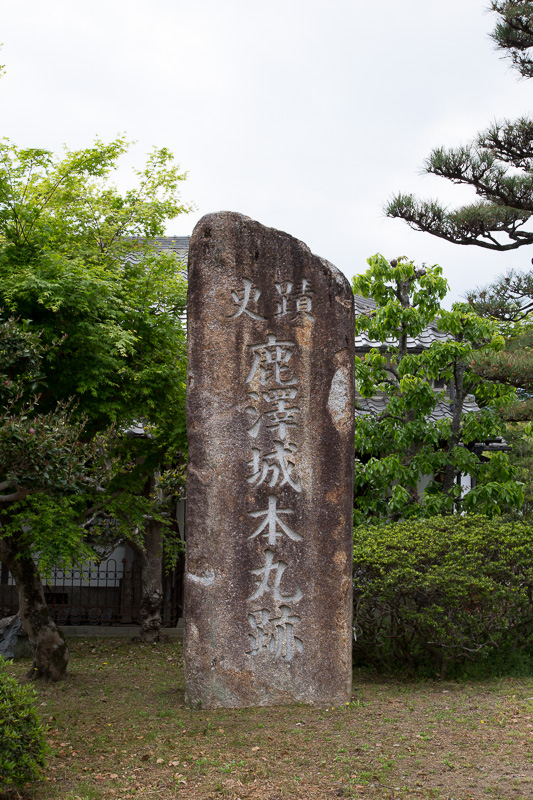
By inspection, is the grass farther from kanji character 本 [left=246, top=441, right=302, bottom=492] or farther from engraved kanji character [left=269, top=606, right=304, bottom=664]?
kanji character 本 [left=246, top=441, right=302, bottom=492]

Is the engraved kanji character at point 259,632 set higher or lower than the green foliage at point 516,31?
lower

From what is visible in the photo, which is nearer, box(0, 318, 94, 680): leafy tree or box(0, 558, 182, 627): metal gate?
box(0, 318, 94, 680): leafy tree

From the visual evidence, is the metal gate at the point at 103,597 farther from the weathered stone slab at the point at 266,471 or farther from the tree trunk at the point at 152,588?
the weathered stone slab at the point at 266,471

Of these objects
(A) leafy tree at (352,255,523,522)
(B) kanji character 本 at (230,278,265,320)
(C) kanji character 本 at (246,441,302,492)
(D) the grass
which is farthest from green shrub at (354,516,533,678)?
(B) kanji character 本 at (230,278,265,320)

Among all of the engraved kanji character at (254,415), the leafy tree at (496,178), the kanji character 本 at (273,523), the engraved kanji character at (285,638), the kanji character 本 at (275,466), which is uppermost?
the leafy tree at (496,178)

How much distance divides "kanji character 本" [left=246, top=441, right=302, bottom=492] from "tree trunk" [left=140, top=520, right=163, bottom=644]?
4.79 meters

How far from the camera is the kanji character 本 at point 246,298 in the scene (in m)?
7.63

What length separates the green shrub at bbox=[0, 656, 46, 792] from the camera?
4949 millimetres

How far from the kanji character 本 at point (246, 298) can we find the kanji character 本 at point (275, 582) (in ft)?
7.73

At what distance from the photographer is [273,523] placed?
7.36 metres

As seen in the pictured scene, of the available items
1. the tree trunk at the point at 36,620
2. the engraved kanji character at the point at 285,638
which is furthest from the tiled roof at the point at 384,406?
the tree trunk at the point at 36,620

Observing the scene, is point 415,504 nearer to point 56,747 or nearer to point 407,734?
point 407,734

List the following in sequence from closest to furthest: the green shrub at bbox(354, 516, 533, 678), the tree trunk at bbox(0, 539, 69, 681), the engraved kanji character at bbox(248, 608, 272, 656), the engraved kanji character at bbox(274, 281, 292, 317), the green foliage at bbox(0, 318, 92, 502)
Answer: the green foliage at bbox(0, 318, 92, 502)
the engraved kanji character at bbox(248, 608, 272, 656)
the engraved kanji character at bbox(274, 281, 292, 317)
the green shrub at bbox(354, 516, 533, 678)
the tree trunk at bbox(0, 539, 69, 681)

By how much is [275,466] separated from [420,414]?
364 centimetres
